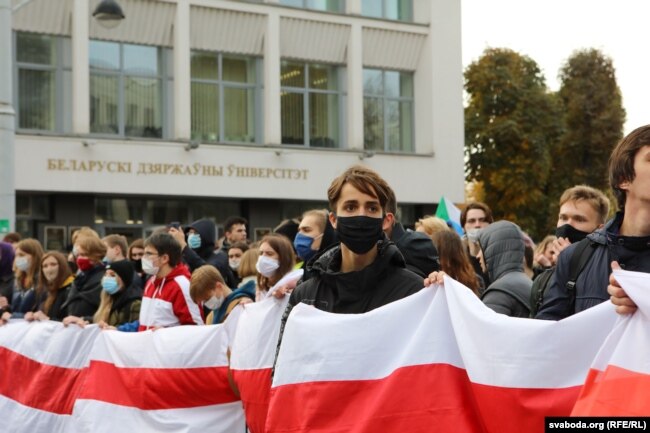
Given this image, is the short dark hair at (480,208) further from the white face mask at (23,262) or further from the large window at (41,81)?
the large window at (41,81)

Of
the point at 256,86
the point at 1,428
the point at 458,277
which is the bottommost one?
the point at 1,428

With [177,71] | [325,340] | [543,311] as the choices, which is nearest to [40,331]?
[325,340]

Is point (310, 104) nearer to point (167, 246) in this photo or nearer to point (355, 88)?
point (355, 88)

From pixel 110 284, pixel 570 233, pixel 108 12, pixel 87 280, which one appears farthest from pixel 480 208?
pixel 108 12

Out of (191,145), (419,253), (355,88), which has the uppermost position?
(355,88)

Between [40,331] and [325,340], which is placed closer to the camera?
[325,340]

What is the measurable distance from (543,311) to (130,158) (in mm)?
24909

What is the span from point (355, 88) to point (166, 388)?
2485cm

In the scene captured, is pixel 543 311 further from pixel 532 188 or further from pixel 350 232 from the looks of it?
pixel 532 188

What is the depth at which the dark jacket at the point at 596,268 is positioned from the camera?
4.02 m

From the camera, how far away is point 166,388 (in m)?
8.02

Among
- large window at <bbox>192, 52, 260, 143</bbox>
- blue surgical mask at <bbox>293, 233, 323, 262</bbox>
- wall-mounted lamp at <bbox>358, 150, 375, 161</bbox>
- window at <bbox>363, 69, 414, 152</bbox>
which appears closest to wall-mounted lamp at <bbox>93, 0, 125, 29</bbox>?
blue surgical mask at <bbox>293, 233, 323, 262</bbox>

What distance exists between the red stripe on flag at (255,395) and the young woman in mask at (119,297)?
7.76 ft

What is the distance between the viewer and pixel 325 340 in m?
5.04
